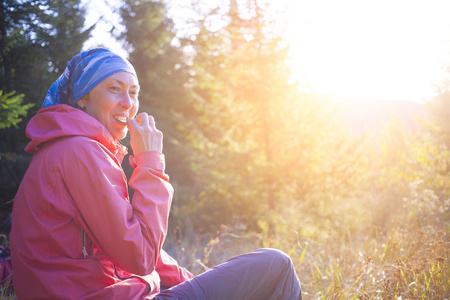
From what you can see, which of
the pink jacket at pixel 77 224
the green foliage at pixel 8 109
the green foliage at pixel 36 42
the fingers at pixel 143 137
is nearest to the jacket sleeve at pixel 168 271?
the pink jacket at pixel 77 224

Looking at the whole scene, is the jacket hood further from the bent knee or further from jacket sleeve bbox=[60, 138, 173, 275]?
the bent knee

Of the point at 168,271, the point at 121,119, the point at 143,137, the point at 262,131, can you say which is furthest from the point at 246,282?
the point at 262,131

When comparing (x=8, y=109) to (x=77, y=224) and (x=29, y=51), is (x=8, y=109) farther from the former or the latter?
(x=77, y=224)

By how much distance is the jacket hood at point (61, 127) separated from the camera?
139 cm

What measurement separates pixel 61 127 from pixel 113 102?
1.32 feet

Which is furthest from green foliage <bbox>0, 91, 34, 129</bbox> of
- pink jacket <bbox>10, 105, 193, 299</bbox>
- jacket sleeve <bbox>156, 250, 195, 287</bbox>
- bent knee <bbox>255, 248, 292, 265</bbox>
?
bent knee <bbox>255, 248, 292, 265</bbox>

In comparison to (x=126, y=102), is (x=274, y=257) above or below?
below

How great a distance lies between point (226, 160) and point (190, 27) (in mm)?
2884

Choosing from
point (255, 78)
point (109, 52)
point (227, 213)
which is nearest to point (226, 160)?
point (227, 213)

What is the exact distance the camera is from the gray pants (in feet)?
5.00

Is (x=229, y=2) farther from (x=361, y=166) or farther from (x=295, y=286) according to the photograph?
(x=295, y=286)

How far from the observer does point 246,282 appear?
1.62 metres

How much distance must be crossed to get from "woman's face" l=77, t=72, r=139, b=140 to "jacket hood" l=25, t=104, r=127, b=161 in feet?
0.77

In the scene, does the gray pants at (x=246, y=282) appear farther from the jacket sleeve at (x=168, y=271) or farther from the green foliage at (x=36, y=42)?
the green foliage at (x=36, y=42)
